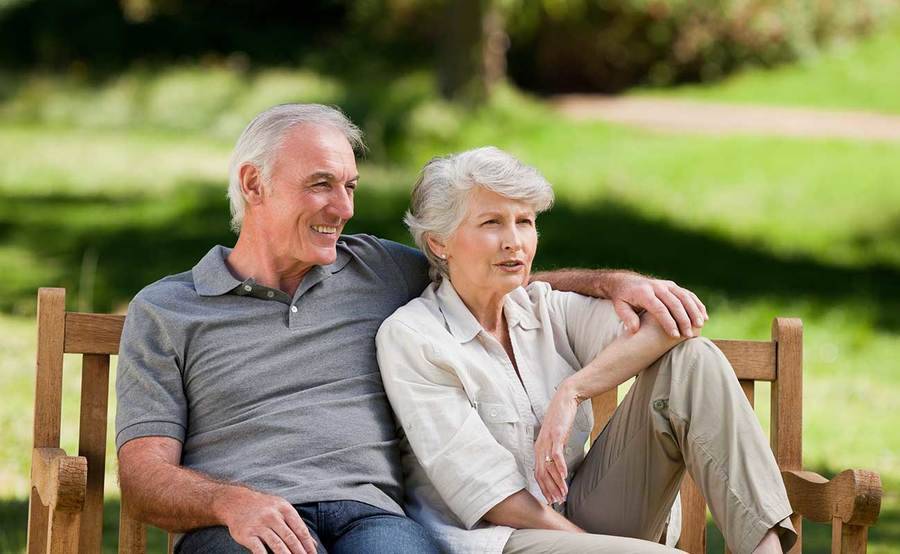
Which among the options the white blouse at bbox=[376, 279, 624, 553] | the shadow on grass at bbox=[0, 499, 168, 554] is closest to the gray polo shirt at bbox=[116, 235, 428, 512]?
the white blouse at bbox=[376, 279, 624, 553]

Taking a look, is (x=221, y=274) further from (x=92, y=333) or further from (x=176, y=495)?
(x=176, y=495)

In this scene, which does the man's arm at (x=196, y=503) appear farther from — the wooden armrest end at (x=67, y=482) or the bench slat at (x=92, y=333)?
the bench slat at (x=92, y=333)

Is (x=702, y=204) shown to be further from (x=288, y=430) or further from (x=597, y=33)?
(x=288, y=430)

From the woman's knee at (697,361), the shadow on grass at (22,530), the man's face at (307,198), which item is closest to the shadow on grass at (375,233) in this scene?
the shadow on grass at (22,530)

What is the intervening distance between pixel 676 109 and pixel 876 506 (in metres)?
13.6

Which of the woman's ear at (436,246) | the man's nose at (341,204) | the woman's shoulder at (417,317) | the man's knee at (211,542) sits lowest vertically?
the man's knee at (211,542)

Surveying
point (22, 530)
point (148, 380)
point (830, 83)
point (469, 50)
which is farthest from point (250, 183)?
point (830, 83)

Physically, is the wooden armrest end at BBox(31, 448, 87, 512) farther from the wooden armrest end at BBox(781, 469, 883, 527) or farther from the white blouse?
the wooden armrest end at BBox(781, 469, 883, 527)

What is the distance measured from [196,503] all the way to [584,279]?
1294 mm

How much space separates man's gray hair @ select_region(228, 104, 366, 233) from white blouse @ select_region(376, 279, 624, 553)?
54cm

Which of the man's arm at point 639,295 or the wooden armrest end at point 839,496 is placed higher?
the man's arm at point 639,295

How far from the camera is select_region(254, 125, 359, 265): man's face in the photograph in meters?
3.67

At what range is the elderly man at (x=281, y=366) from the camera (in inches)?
130

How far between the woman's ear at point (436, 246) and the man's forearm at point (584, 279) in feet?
1.09
